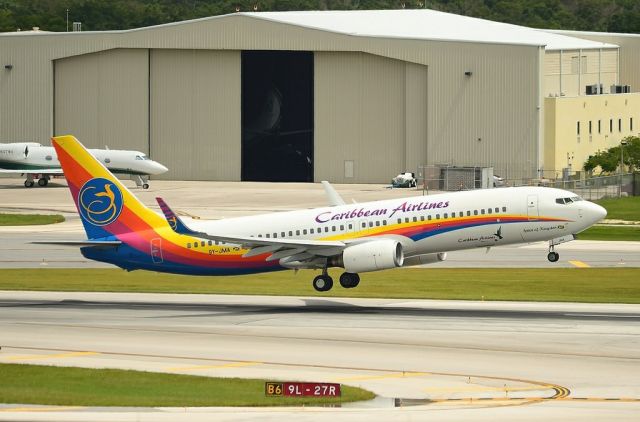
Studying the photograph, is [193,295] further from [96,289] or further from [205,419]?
[205,419]

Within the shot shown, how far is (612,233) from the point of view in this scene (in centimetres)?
8819

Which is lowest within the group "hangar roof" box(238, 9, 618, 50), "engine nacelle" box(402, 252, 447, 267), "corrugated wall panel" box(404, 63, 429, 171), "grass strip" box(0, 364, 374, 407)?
"grass strip" box(0, 364, 374, 407)

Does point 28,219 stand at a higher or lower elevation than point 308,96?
lower

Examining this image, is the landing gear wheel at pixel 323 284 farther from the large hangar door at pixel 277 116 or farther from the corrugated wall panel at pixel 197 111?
the corrugated wall panel at pixel 197 111

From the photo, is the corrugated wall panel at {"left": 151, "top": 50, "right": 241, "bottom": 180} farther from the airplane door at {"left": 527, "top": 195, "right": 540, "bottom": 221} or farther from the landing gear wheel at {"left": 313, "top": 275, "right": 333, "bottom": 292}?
the airplane door at {"left": 527, "top": 195, "right": 540, "bottom": 221}

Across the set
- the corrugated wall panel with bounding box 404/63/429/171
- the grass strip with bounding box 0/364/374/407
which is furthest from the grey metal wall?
the grass strip with bounding box 0/364/374/407

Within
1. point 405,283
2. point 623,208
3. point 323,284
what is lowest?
point 405,283

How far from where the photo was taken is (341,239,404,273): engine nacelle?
53.3 meters

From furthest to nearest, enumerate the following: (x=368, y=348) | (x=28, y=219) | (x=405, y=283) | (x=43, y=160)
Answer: (x=43, y=160), (x=28, y=219), (x=405, y=283), (x=368, y=348)

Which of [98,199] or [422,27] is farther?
[422,27]

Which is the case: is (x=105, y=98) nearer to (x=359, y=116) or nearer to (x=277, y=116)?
(x=277, y=116)

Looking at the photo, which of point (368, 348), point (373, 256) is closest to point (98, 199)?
point (373, 256)

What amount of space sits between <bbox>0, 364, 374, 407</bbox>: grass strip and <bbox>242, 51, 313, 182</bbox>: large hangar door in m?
89.7

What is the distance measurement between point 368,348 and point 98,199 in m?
17.3
